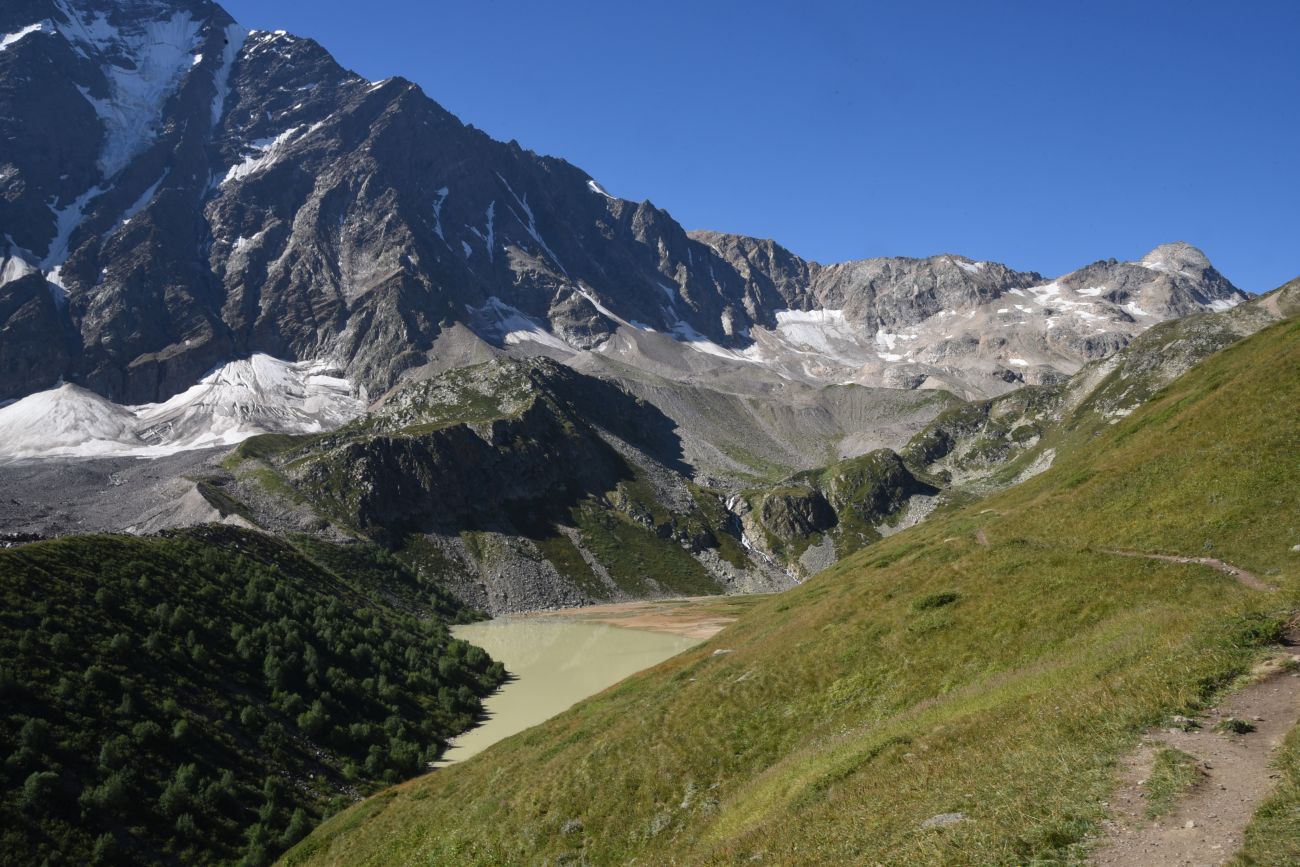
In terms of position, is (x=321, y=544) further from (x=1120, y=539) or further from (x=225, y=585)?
(x=1120, y=539)

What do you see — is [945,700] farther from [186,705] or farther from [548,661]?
[548,661]

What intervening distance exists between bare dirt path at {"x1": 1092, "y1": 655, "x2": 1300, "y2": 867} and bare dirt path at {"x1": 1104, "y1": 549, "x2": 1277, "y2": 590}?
1152 cm

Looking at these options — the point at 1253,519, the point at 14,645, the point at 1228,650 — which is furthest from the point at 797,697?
the point at 14,645

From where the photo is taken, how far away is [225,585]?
9094 cm

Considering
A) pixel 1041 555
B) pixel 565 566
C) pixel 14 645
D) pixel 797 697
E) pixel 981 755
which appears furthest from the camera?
pixel 565 566

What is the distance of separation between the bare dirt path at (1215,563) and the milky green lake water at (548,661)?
56.3 meters

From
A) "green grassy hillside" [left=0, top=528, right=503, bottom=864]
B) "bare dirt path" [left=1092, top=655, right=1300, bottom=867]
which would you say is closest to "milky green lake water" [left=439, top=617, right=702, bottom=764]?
"green grassy hillside" [left=0, top=528, right=503, bottom=864]

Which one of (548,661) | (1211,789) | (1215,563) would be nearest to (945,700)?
(1211,789)

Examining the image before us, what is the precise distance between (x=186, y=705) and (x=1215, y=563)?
68231 millimetres

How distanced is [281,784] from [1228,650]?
6045cm

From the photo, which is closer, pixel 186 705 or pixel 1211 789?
pixel 1211 789

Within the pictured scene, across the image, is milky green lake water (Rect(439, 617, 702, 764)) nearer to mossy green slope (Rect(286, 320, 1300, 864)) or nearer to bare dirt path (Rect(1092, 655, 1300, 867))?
mossy green slope (Rect(286, 320, 1300, 864))

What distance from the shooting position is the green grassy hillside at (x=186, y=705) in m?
46.3

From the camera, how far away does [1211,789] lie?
13.3 m
